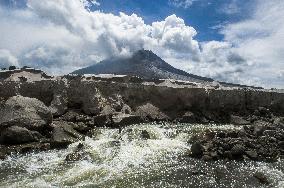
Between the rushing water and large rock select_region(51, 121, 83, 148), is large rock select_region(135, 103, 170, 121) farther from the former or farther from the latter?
the rushing water

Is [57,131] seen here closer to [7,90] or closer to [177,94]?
[7,90]

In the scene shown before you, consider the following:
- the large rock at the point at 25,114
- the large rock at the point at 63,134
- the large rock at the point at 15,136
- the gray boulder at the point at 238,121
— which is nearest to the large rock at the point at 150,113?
the gray boulder at the point at 238,121

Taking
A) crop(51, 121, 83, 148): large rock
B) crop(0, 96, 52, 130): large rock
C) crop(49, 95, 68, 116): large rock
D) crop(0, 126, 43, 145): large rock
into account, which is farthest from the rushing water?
crop(49, 95, 68, 116): large rock

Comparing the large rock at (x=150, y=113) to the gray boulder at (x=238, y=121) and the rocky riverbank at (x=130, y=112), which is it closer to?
the rocky riverbank at (x=130, y=112)

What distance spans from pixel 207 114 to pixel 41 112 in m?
18.1

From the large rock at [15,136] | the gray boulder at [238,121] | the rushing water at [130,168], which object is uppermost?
the gray boulder at [238,121]

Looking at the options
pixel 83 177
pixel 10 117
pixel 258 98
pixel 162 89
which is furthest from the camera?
pixel 258 98

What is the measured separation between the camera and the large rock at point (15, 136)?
1073 inches

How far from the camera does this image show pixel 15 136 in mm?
27344

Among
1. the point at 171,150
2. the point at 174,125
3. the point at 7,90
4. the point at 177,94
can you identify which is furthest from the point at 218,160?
the point at 7,90

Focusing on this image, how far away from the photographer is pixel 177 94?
41906 millimetres

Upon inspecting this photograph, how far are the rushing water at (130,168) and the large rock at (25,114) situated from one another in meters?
3.81

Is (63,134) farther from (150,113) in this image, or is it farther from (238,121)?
(238,121)

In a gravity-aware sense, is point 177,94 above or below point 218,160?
above
